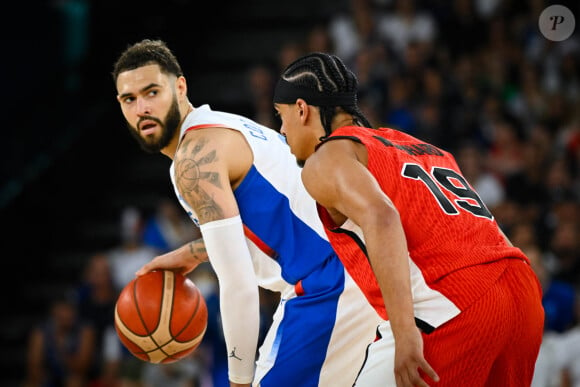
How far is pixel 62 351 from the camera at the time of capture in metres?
9.42

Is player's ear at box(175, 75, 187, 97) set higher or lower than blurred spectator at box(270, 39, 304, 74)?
lower

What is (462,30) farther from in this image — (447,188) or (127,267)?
(447,188)

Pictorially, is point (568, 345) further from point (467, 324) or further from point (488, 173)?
point (467, 324)

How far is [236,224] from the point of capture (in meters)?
3.83

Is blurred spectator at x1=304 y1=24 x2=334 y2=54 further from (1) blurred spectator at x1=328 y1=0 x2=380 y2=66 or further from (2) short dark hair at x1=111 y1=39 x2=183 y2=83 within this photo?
(2) short dark hair at x1=111 y1=39 x2=183 y2=83

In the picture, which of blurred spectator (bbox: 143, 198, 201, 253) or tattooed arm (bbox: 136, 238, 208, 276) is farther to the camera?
blurred spectator (bbox: 143, 198, 201, 253)

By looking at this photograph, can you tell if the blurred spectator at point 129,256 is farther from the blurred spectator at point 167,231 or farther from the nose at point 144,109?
the nose at point 144,109

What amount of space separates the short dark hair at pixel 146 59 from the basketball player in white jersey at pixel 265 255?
0.71 ft

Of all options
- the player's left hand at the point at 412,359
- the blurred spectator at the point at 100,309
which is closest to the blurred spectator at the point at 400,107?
the blurred spectator at the point at 100,309

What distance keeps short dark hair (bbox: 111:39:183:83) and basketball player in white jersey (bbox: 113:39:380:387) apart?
22 cm

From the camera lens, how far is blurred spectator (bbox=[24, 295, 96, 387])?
30.6 ft

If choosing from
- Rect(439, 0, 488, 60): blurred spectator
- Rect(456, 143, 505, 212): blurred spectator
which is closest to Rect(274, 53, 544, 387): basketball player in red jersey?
Rect(456, 143, 505, 212): blurred spectator

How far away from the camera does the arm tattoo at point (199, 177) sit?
12.6 ft

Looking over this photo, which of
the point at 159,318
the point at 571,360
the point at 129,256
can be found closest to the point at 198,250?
the point at 159,318
